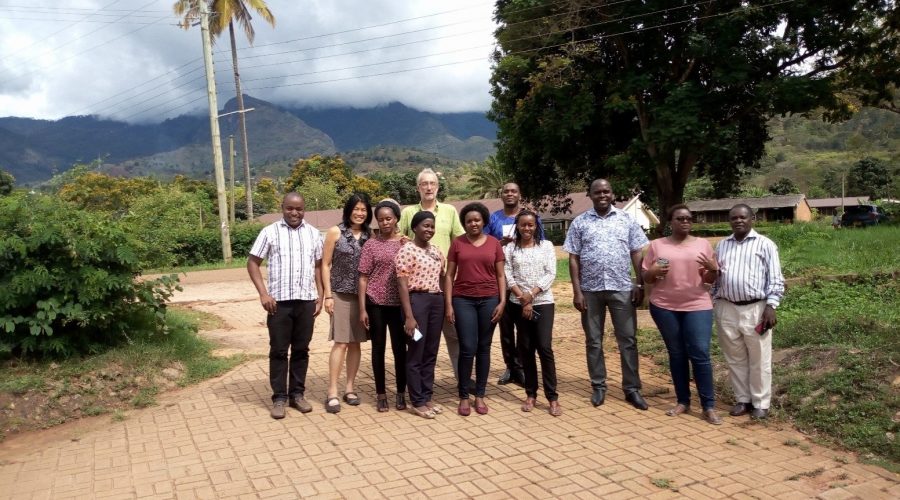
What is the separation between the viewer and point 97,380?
226 inches

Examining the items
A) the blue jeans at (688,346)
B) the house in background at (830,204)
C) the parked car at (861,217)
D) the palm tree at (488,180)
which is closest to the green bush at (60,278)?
the blue jeans at (688,346)

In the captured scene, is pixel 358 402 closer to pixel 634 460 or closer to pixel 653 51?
pixel 634 460

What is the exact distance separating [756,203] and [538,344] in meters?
52.2

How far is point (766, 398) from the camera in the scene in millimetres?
4695

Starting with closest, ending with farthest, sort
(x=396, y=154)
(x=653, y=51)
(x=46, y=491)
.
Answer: (x=46, y=491), (x=653, y=51), (x=396, y=154)

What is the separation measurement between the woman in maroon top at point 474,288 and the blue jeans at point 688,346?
1.28m

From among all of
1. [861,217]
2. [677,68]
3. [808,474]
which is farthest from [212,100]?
[861,217]

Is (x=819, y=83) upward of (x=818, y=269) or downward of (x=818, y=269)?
upward

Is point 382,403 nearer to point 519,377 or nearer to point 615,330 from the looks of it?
point 519,377

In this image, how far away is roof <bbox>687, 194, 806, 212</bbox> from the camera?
4878 centimetres

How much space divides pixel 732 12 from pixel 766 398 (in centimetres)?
1276

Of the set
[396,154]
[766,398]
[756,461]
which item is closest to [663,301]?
[766,398]

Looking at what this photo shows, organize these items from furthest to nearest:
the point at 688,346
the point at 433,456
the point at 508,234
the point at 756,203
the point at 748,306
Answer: the point at 756,203 → the point at 508,234 → the point at 688,346 → the point at 748,306 → the point at 433,456

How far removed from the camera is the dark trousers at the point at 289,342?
504cm
